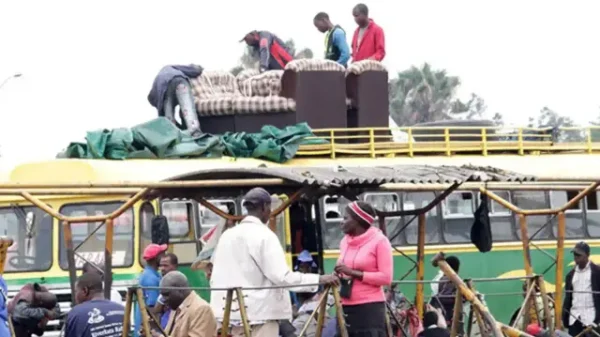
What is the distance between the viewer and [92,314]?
9797mm

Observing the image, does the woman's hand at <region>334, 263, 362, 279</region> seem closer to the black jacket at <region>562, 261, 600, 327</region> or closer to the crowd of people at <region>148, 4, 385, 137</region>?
the black jacket at <region>562, 261, 600, 327</region>

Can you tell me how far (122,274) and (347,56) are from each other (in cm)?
567

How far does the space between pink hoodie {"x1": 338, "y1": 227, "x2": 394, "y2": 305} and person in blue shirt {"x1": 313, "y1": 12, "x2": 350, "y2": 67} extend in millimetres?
9533

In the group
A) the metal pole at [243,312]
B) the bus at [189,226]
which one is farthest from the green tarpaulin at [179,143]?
the metal pole at [243,312]

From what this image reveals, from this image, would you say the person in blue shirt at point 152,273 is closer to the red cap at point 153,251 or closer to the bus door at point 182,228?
the red cap at point 153,251

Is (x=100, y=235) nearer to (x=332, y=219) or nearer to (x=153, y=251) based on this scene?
(x=153, y=251)

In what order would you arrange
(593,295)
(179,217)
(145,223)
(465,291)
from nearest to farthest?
(465,291)
(593,295)
(145,223)
(179,217)

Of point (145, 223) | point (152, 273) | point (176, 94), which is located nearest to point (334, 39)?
point (176, 94)

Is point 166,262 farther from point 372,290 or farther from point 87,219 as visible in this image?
point 372,290

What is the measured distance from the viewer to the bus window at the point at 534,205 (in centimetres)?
1864

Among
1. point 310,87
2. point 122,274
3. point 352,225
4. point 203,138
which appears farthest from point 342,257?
point 310,87

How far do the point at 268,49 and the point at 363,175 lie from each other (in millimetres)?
8511

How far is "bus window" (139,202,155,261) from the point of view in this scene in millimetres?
15664

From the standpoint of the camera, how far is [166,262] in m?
13.6
